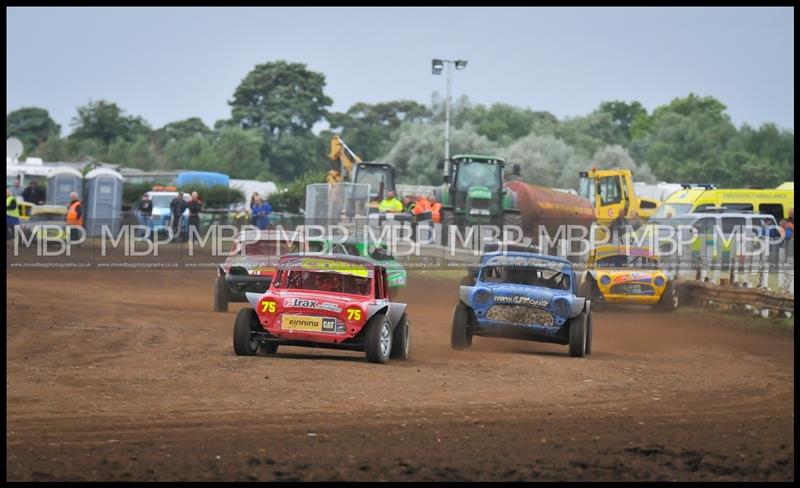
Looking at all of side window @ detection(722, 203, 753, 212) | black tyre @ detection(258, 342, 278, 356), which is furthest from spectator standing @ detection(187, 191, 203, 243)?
black tyre @ detection(258, 342, 278, 356)

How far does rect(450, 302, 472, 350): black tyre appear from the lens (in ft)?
58.0

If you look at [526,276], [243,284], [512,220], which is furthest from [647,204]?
[526,276]

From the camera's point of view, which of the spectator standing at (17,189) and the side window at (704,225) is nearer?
the side window at (704,225)

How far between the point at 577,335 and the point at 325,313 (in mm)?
3774

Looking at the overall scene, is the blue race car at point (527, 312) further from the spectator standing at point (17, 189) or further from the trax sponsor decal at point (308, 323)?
the spectator standing at point (17, 189)

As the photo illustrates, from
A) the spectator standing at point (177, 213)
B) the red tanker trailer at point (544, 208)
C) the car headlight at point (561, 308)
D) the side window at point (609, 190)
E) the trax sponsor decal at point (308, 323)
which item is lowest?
the trax sponsor decal at point (308, 323)

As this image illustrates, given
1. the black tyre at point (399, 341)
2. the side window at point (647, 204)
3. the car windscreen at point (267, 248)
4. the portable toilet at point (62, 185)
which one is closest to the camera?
the black tyre at point (399, 341)

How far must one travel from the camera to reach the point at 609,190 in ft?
160

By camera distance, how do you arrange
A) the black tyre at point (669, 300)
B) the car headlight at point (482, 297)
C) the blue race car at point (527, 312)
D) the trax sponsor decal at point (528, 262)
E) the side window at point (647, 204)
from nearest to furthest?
the blue race car at point (527, 312) → the car headlight at point (482, 297) → the trax sponsor decal at point (528, 262) → the black tyre at point (669, 300) → the side window at point (647, 204)

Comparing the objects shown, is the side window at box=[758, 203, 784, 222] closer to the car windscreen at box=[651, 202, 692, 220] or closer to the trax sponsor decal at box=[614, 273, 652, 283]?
the car windscreen at box=[651, 202, 692, 220]

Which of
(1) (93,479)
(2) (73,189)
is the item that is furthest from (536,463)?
(2) (73,189)

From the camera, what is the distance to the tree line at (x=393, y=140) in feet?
314

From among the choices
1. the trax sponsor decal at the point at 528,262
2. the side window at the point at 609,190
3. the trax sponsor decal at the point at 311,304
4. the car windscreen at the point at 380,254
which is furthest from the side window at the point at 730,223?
the trax sponsor decal at the point at 311,304

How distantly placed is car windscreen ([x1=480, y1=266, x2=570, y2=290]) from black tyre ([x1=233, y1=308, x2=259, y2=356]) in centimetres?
400
